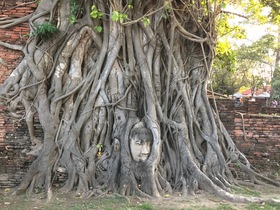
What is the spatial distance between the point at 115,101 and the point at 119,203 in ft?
5.34

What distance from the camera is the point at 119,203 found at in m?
4.53

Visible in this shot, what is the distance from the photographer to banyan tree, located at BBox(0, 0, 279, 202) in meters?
5.14

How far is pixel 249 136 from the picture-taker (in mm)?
6727

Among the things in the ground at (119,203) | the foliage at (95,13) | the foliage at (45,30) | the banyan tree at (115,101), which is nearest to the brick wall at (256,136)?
the banyan tree at (115,101)

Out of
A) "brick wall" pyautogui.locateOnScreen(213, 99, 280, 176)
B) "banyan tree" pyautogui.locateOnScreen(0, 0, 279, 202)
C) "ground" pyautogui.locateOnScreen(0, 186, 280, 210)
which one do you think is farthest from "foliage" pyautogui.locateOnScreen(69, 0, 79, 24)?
"brick wall" pyautogui.locateOnScreen(213, 99, 280, 176)

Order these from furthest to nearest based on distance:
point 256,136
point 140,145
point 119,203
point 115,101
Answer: point 256,136 → point 115,101 → point 140,145 → point 119,203

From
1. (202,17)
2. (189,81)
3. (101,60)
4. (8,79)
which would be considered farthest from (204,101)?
(8,79)

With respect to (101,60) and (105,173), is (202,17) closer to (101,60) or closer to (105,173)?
(101,60)

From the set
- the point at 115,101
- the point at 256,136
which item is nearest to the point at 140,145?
the point at 115,101

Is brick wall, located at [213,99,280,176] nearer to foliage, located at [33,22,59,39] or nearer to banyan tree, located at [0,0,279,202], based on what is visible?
banyan tree, located at [0,0,279,202]

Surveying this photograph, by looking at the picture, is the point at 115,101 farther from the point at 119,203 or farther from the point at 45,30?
the point at 119,203

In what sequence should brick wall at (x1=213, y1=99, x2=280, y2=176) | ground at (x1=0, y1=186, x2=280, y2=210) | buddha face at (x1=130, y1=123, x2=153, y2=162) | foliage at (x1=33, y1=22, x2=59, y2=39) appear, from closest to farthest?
ground at (x1=0, y1=186, x2=280, y2=210) < buddha face at (x1=130, y1=123, x2=153, y2=162) < foliage at (x1=33, y1=22, x2=59, y2=39) < brick wall at (x1=213, y1=99, x2=280, y2=176)

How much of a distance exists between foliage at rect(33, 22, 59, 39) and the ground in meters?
2.40

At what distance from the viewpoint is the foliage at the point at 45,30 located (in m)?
5.54
